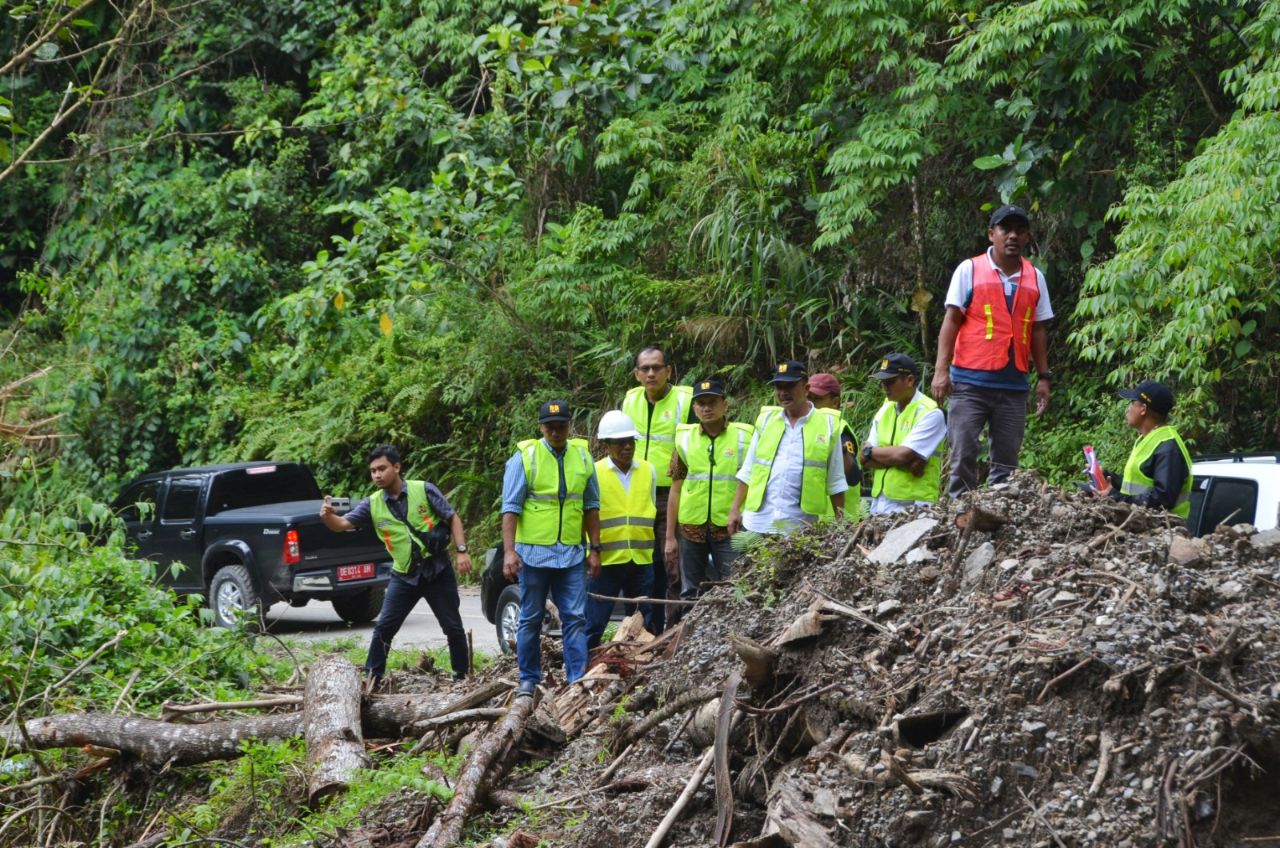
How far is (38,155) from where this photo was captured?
84.1 ft

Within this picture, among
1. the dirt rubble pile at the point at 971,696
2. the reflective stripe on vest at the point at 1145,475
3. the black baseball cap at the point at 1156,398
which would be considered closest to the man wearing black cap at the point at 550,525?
the dirt rubble pile at the point at 971,696

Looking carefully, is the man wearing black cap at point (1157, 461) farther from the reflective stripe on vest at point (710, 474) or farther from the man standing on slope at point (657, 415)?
the man standing on slope at point (657, 415)

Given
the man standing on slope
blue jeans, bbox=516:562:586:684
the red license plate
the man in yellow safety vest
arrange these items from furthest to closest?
the red license plate, the man standing on slope, the man in yellow safety vest, blue jeans, bbox=516:562:586:684

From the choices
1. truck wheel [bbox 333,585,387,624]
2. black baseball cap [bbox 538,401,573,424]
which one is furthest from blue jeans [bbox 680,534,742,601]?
truck wheel [bbox 333,585,387,624]

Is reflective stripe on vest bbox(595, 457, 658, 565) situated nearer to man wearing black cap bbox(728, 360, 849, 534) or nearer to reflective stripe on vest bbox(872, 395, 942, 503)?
man wearing black cap bbox(728, 360, 849, 534)

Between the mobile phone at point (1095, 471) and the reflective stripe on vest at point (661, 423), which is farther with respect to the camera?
the reflective stripe on vest at point (661, 423)

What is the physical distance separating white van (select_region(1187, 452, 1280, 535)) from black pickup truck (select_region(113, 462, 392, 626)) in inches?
326

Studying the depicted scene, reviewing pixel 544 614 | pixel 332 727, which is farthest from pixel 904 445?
pixel 332 727

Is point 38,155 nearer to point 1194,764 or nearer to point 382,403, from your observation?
point 382,403

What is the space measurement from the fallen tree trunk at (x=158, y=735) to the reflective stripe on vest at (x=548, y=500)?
5.97 feet

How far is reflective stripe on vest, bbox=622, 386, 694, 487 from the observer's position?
33.3 feet

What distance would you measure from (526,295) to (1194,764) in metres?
14.5

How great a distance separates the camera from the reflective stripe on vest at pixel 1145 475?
7945mm

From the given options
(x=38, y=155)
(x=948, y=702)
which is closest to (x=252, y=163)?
(x=38, y=155)
